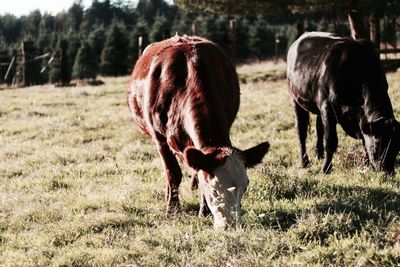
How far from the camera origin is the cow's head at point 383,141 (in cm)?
604

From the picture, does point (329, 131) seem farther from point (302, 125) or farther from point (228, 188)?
point (228, 188)

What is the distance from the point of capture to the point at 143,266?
13.4 feet

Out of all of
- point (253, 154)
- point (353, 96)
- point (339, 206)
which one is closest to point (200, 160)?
point (253, 154)

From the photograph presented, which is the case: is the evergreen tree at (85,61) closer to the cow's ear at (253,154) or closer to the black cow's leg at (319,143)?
the black cow's leg at (319,143)

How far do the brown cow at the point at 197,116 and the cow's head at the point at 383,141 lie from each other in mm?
1624

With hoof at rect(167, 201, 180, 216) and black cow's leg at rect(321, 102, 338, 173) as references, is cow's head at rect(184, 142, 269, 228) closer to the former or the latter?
hoof at rect(167, 201, 180, 216)

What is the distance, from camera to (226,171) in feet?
13.9

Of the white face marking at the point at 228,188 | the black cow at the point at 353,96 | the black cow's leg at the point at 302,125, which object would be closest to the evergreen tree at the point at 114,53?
the black cow's leg at the point at 302,125

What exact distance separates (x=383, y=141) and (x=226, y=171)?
2.67 metres

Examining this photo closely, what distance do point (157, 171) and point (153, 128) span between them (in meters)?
1.79

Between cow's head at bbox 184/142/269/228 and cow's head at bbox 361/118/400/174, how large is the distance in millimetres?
2282

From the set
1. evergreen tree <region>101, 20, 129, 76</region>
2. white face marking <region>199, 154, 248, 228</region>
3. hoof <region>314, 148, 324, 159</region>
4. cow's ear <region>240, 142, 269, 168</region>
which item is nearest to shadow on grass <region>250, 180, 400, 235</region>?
white face marking <region>199, 154, 248, 228</region>

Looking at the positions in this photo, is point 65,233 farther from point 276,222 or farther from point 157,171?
point 157,171

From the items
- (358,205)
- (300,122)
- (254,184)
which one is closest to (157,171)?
(254,184)
